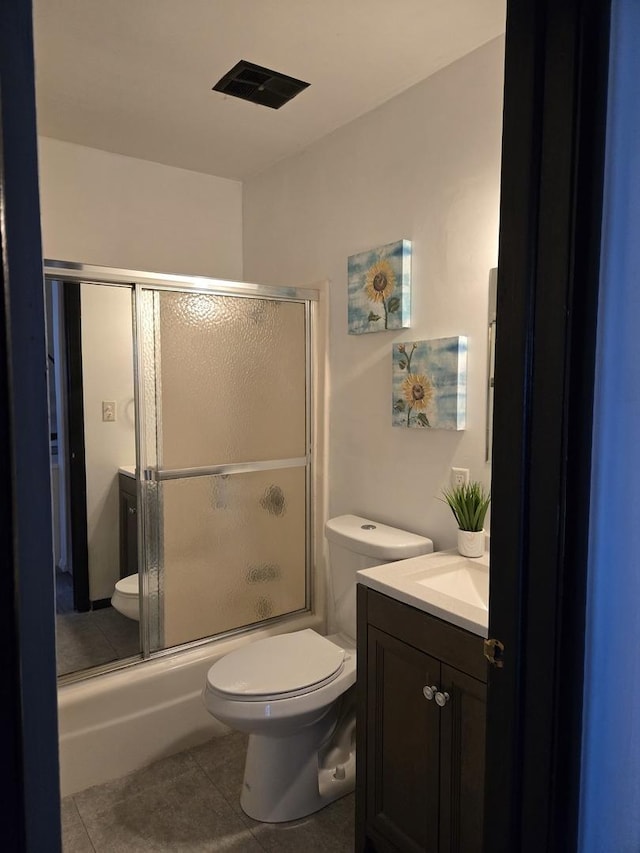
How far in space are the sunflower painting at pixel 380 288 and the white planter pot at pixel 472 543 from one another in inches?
31.0

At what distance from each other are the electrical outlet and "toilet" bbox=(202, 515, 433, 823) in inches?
8.9

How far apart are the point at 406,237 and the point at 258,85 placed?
2.47 ft

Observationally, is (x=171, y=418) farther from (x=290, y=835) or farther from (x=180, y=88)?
(x=290, y=835)

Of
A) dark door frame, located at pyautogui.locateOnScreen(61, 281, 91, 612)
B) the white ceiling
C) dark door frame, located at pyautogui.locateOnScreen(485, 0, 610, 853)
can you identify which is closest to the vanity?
dark door frame, located at pyautogui.locateOnScreen(485, 0, 610, 853)

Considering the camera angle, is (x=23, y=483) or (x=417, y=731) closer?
(x=23, y=483)

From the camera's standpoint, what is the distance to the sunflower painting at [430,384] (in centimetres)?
197

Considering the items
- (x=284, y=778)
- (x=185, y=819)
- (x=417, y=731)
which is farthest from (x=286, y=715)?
(x=185, y=819)

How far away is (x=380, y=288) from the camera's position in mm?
2262

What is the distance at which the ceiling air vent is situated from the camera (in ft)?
6.61

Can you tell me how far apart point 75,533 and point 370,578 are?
153cm

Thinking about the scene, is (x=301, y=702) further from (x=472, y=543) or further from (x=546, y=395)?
(x=546, y=395)

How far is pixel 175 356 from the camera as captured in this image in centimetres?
231

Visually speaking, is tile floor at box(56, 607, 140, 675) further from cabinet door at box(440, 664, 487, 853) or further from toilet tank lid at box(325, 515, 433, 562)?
cabinet door at box(440, 664, 487, 853)

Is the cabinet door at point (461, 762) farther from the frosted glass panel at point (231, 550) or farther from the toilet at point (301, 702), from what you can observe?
the frosted glass panel at point (231, 550)
